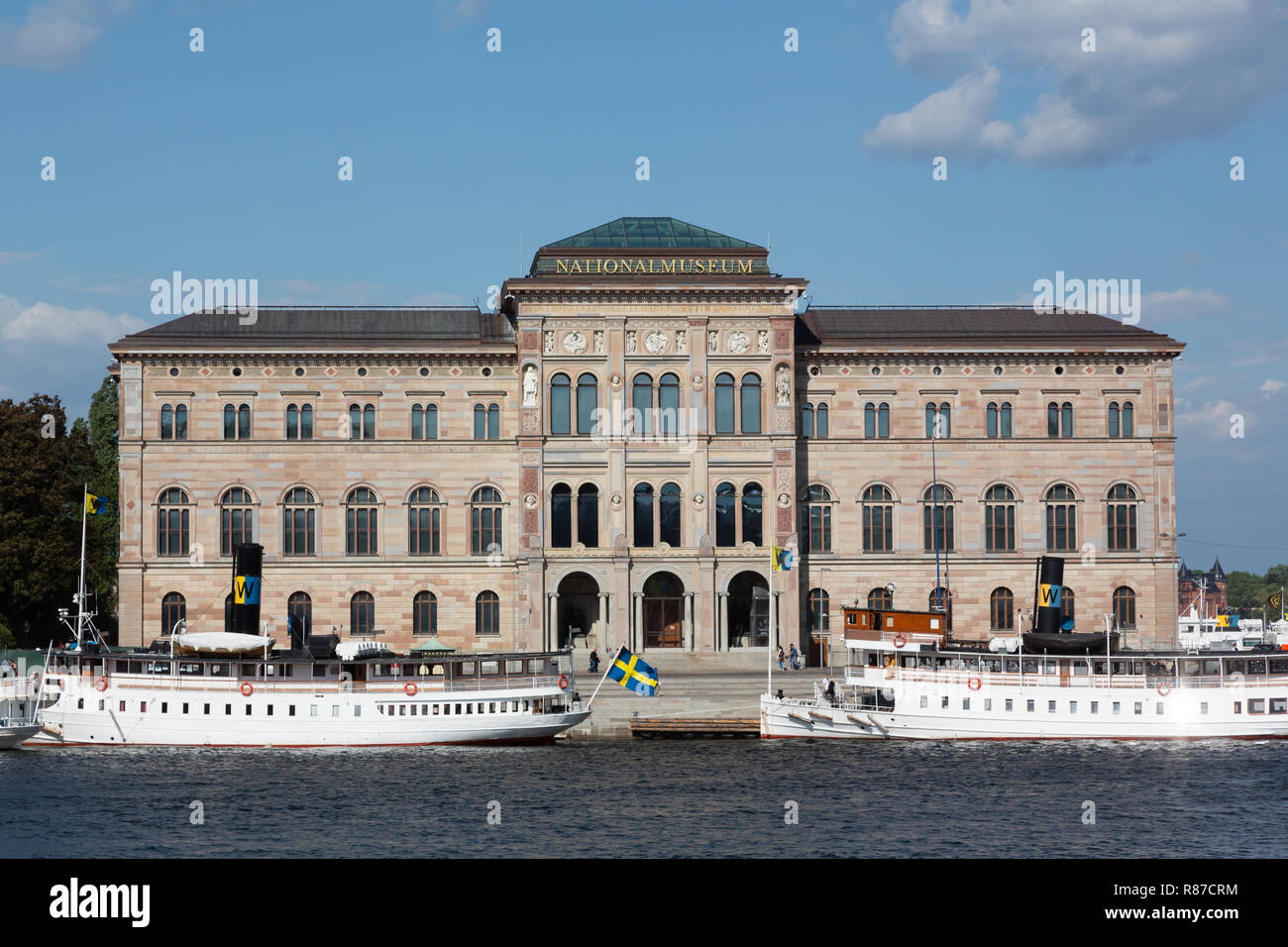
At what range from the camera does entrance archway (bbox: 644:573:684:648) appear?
8438cm

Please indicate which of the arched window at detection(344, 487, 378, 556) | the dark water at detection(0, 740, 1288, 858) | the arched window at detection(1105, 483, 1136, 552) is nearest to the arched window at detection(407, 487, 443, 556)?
the arched window at detection(344, 487, 378, 556)

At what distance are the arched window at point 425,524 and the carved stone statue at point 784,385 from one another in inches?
751

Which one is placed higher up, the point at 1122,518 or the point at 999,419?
the point at 999,419

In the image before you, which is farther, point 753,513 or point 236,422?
point 236,422

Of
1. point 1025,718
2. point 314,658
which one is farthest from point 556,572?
point 1025,718

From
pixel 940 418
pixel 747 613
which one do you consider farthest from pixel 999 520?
pixel 747 613

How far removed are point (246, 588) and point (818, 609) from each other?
3206cm

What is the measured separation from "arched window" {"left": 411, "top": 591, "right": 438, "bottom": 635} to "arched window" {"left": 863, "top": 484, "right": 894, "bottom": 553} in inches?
929

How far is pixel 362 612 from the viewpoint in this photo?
8512 centimetres

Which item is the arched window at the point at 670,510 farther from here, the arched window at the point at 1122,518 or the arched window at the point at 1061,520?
the arched window at the point at 1122,518

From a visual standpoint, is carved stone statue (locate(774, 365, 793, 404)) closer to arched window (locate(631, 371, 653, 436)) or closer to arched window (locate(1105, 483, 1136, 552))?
arched window (locate(631, 371, 653, 436))

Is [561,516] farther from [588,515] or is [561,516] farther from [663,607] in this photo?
[663,607]

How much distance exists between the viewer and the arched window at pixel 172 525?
84.3 m
